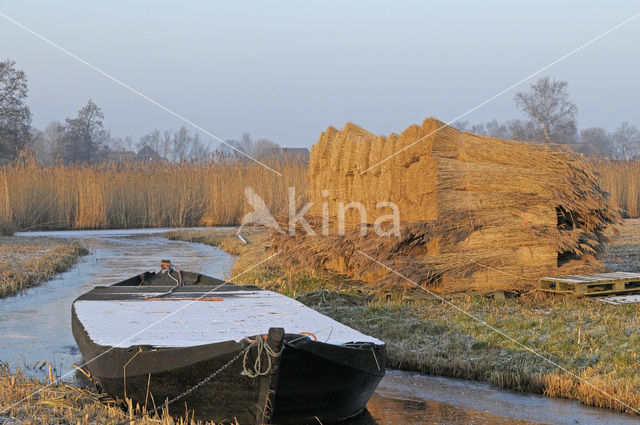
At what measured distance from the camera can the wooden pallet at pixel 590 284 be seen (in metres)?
10.1

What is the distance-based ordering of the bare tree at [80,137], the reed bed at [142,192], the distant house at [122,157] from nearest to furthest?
the reed bed at [142,192], the distant house at [122,157], the bare tree at [80,137]

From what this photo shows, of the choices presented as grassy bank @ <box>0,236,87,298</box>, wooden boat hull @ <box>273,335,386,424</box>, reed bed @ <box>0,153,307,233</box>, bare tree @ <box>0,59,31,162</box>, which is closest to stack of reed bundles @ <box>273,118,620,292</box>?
wooden boat hull @ <box>273,335,386,424</box>

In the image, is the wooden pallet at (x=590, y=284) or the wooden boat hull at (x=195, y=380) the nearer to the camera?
the wooden boat hull at (x=195, y=380)

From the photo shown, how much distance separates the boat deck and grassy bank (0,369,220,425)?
1.67 feet

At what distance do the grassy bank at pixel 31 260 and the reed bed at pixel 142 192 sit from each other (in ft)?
15.5

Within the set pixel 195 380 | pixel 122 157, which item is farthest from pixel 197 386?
pixel 122 157

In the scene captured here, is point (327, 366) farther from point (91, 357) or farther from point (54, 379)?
point (54, 379)

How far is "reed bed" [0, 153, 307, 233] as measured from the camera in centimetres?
2555

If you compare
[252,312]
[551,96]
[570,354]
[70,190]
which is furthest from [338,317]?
[551,96]

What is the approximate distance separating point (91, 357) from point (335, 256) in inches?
255

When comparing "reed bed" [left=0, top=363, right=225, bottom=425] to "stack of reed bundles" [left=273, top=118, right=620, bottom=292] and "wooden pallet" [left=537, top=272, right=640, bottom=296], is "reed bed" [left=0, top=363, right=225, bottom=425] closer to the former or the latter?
"stack of reed bundles" [left=273, top=118, right=620, bottom=292]

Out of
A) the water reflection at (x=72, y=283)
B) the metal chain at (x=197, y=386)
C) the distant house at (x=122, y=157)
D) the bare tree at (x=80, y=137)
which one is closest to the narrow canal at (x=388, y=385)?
the water reflection at (x=72, y=283)

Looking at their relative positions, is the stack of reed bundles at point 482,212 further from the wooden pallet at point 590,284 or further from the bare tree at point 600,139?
the bare tree at point 600,139

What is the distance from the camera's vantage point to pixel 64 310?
11.2 meters
